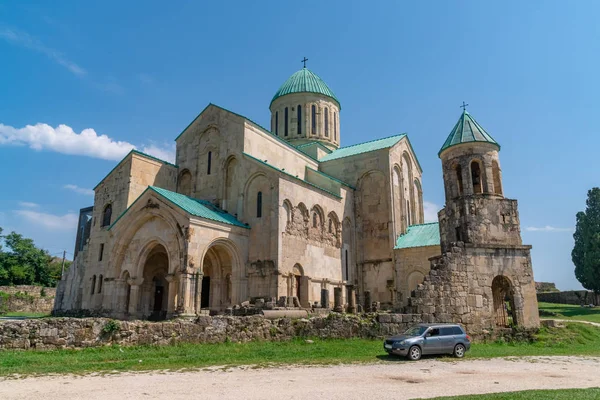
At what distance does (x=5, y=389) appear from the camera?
7.74m

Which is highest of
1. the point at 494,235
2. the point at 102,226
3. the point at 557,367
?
the point at 102,226

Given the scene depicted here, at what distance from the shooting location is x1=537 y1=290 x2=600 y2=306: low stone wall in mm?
39072

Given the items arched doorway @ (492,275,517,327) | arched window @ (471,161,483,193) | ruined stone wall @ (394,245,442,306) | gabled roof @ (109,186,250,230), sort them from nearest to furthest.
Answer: arched doorway @ (492,275,517,327) < arched window @ (471,161,483,193) < gabled roof @ (109,186,250,230) < ruined stone wall @ (394,245,442,306)

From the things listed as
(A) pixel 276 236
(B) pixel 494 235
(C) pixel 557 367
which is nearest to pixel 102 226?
(A) pixel 276 236

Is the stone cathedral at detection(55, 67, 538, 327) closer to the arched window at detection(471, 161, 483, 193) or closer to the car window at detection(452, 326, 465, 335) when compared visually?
the arched window at detection(471, 161, 483, 193)

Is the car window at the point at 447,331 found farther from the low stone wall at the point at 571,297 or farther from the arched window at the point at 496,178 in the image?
the low stone wall at the point at 571,297

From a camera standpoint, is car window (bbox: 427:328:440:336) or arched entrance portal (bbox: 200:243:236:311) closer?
car window (bbox: 427:328:440:336)

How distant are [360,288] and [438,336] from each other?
15.5m

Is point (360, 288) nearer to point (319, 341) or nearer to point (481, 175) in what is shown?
point (481, 175)

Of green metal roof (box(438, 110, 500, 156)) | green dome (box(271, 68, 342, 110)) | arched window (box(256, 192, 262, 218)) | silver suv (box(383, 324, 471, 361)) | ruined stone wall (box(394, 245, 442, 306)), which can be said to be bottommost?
silver suv (box(383, 324, 471, 361))

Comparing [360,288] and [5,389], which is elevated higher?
[360,288]

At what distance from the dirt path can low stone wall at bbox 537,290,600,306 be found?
34.2 m

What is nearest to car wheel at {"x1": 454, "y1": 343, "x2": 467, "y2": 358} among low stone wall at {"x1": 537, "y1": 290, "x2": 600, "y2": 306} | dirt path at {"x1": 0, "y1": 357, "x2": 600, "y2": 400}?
dirt path at {"x1": 0, "y1": 357, "x2": 600, "y2": 400}

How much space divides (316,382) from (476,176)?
49.0 feet
